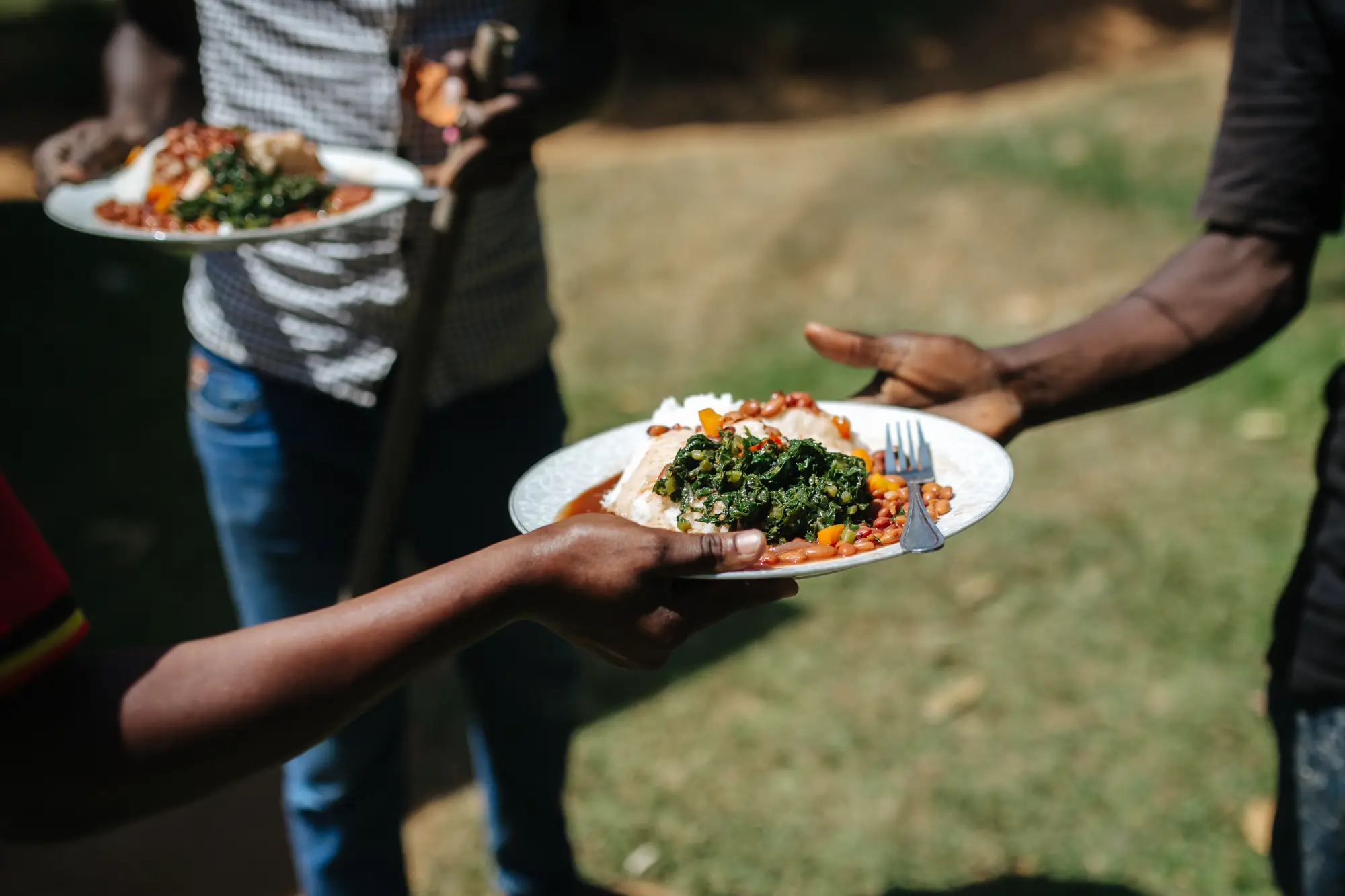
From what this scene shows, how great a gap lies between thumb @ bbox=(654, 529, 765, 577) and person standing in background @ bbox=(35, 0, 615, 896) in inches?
52.1

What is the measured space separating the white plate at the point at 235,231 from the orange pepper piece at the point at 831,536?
131 centimetres

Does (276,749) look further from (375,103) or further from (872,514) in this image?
(375,103)

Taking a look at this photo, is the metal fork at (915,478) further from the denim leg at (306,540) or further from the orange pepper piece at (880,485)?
the denim leg at (306,540)

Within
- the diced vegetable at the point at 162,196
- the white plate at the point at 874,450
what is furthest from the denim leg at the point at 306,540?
the white plate at the point at 874,450

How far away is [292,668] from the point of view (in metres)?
1.91

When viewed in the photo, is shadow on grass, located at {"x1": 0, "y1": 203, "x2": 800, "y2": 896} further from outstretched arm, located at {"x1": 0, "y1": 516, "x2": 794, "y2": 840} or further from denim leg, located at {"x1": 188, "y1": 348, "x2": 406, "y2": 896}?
outstretched arm, located at {"x1": 0, "y1": 516, "x2": 794, "y2": 840}

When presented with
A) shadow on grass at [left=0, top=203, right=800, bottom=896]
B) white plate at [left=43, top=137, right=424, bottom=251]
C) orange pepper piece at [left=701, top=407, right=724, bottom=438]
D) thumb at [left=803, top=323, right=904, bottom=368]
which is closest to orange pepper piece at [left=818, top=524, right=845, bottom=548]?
orange pepper piece at [left=701, top=407, right=724, bottom=438]

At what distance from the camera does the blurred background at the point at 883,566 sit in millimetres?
4375

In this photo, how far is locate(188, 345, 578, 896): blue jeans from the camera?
3.27m

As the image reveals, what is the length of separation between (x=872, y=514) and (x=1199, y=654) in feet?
10.4

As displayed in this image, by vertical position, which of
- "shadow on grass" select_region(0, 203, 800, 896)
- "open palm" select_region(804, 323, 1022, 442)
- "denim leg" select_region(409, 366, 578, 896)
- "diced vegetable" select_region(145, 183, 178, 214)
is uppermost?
"diced vegetable" select_region(145, 183, 178, 214)

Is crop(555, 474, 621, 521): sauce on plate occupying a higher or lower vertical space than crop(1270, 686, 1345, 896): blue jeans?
higher

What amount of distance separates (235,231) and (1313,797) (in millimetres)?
2608

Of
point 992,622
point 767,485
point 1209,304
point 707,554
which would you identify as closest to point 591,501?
point 767,485
